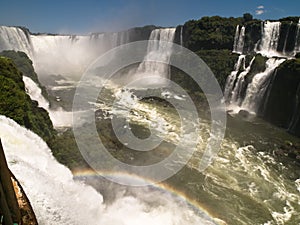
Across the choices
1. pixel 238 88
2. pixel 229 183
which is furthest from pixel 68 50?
pixel 229 183

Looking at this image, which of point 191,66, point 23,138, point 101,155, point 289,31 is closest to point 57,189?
point 23,138

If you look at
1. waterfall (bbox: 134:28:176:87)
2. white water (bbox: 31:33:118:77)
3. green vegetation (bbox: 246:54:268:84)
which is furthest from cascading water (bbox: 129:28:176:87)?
green vegetation (bbox: 246:54:268:84)

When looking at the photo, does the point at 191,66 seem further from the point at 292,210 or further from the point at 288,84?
the point at 292,210

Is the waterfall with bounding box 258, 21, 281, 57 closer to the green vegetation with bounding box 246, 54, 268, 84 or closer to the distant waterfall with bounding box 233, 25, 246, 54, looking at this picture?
the distant waterfall with bounding box 233, 25, 246, 54

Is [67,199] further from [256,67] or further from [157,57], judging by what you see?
[157,57]

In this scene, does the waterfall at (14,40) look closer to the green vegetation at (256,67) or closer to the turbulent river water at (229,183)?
the turbulent river water at (229,183)
